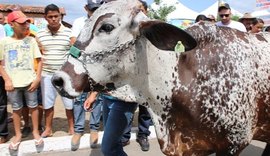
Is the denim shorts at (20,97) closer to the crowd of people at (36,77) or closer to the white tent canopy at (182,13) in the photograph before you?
the crowd of people at (36,77)

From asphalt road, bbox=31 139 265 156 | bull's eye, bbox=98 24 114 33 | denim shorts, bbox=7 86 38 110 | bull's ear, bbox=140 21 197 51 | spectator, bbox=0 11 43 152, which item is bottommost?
asphalt road, bbox=31 139 265 156

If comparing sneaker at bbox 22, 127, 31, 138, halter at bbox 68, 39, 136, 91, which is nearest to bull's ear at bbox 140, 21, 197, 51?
halter at bbox 68, 39, 136, 91

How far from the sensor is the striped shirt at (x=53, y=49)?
4625mm

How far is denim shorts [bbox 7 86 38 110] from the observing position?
4344 mm

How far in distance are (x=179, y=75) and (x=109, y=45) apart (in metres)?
0.50

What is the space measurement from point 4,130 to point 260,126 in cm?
349

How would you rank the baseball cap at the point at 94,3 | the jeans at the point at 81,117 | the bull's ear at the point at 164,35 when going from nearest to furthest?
the bull's ear at the point at 164,35 → the baseball cap at the point at 94,3 → the jeans at the point at 81,117

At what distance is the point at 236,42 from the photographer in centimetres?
228

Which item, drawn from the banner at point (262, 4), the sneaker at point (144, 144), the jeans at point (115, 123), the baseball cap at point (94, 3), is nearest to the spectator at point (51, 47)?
the sneaker at point (144, 144)

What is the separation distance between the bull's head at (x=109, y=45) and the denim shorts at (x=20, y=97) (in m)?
2.44

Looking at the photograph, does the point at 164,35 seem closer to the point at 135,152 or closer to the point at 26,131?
the point at 135,152

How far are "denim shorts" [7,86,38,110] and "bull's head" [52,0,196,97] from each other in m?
2.44

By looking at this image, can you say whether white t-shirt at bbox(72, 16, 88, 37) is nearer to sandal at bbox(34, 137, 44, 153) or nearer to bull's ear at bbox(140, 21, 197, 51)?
sandal at bbox(34, 137, 44, 153)

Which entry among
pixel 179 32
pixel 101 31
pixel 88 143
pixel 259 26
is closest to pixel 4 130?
pixel 88 143
